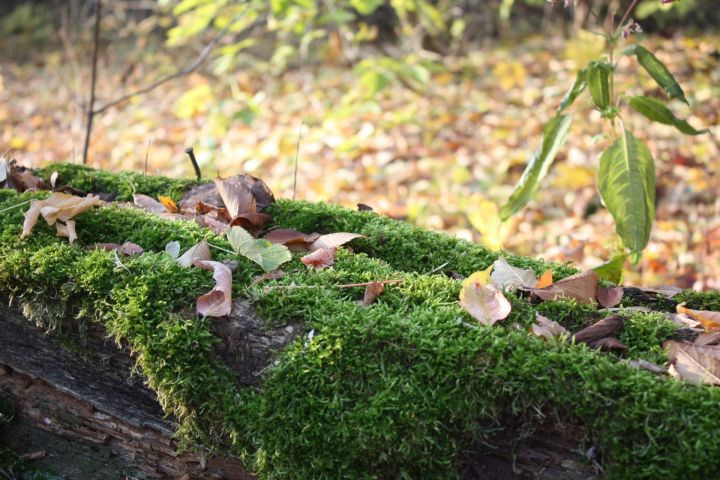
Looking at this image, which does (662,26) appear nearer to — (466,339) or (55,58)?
(466,339)

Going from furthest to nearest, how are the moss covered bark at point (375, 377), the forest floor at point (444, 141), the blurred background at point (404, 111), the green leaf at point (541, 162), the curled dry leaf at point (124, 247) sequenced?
the blurred background at point (404, 111), the forest floor at point (444, 141), the green leaf at point (541, 162), the curled dry leaf at point (124, 247), the moss covered bark at point (375, 377)

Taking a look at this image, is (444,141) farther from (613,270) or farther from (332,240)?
(332,240)

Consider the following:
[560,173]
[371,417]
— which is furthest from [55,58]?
[371,417]

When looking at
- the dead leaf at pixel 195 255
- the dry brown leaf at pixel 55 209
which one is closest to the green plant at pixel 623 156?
the dead leaf at pixel 195 255

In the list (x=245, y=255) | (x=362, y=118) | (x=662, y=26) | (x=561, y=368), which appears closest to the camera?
(x=561, y=368)

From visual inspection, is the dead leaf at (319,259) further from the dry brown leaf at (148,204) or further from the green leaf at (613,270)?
the green leaf at (613,270)
